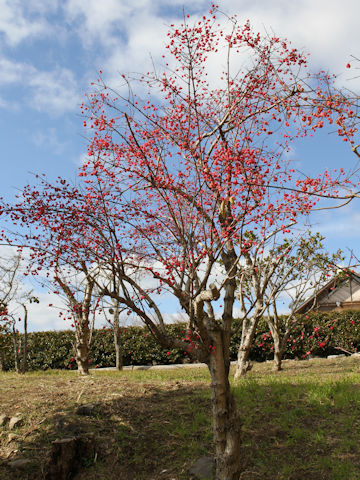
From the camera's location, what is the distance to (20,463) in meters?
6.21

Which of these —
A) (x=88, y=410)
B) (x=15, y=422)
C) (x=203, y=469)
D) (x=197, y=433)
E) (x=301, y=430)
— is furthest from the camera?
(x=88, y=410)

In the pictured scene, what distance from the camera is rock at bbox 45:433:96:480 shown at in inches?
234

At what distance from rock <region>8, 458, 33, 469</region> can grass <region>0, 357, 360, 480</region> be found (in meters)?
0.07

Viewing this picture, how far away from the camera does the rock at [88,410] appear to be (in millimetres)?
7234

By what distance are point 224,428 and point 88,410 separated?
303 centimetres

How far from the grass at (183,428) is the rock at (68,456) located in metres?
0.14

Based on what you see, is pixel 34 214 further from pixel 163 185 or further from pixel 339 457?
pixel 339 457

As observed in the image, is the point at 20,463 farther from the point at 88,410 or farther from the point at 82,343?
the point at 82,343

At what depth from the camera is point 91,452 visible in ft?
20.7

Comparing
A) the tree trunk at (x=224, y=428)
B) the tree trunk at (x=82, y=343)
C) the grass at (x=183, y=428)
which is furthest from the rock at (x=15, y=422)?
the tree trunk at (x=82, y=343)

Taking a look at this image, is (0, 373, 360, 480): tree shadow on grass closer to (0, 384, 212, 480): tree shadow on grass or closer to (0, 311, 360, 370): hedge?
(0, 384, 212, 480): tree shadow on grass

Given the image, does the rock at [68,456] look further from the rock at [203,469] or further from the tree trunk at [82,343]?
the tree trunk at [82,343]

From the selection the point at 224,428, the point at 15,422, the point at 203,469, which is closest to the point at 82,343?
the point at 15,422

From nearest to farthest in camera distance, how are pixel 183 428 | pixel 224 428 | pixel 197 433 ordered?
pixel 224 428, pixel 197 433, pixel 183 428
